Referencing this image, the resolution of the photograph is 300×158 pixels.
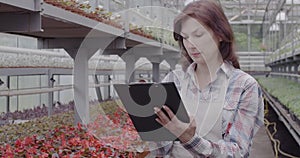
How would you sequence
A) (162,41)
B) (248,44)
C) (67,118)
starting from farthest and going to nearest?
(248,44) < (162,41) < (67,118)

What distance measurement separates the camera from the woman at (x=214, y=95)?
5.44 ft

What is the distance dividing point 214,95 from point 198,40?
24cm

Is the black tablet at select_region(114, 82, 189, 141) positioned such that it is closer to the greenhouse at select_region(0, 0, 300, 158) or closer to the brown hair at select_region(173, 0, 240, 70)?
the greenhouse at select_region(0, 0, 300, 158)

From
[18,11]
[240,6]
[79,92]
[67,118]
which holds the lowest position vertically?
[67,118]

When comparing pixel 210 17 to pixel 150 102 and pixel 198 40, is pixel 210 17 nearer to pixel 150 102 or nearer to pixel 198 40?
pixel 198 40

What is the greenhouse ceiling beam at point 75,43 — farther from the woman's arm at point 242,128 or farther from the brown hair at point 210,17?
the woman's arm at point 242,128

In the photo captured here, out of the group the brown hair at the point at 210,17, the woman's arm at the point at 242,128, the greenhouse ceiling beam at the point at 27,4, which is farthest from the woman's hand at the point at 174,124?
the greenhouse ceiling beam at the point at 27,4

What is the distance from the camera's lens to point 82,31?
4711 mm

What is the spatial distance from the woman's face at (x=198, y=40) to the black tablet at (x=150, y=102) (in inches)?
9.4

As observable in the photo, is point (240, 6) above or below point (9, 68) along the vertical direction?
above

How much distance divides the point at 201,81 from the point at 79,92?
144 inches

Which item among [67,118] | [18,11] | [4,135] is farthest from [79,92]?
[18,11]

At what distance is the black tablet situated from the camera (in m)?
1.47

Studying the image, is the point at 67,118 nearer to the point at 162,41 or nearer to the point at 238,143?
the point at 162,41
